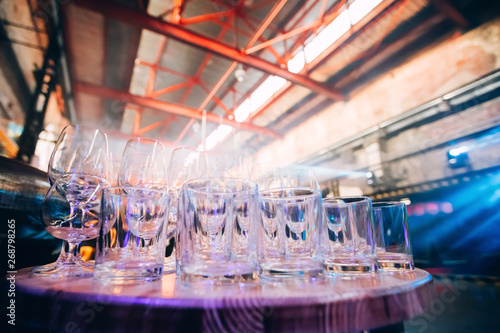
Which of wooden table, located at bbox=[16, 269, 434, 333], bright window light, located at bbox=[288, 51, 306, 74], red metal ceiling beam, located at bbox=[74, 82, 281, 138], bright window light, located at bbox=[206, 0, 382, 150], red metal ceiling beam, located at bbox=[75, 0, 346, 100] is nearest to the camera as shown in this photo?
wooden table, located at bbox=[16, 269, 434, 333]

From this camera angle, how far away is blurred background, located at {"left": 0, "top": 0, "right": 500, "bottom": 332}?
3.15 m

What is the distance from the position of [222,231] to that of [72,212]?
1.63 ft

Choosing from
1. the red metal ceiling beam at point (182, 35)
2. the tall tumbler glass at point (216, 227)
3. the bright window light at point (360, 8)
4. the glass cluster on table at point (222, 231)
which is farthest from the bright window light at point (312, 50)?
the tall tumbler glass at point (216, 227)

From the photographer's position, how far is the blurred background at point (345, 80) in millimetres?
3148

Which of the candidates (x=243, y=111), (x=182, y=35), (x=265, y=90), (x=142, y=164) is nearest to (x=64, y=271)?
(x=142, y=164)

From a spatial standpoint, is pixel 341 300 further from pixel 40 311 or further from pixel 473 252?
pixel 473 252

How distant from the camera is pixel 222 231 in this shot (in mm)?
530

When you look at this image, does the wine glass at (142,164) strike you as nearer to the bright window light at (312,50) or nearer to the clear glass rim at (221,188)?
the clear glass rim at (221,188)

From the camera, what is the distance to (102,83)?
5.25 m

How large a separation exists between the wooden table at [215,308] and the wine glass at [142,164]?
18.4 inches

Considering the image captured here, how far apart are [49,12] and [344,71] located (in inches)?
182

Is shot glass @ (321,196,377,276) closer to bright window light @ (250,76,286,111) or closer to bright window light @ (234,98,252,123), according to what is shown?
bright window light @ (250,76,286,111)

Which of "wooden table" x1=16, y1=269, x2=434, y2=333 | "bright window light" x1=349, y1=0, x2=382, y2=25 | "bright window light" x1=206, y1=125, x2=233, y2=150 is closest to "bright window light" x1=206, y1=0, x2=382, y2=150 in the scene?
"bright window light" x1=349, y1=0, x2=382, y2=25

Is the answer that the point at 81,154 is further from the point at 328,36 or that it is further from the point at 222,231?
the point at 328,36
